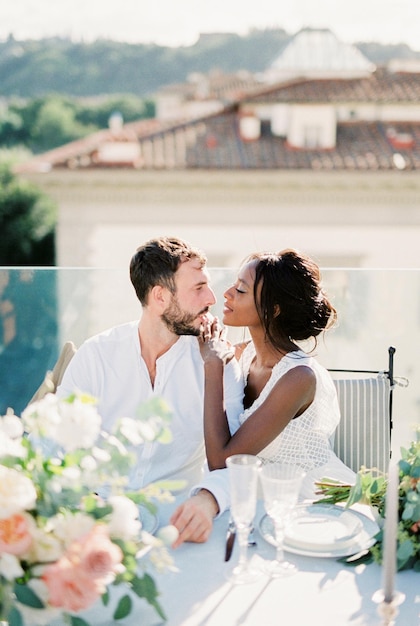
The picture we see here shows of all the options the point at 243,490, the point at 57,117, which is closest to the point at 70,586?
the point at 243,490

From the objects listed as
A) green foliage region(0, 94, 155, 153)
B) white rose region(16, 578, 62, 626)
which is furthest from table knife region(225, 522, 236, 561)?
green foliage region(0, 94, 155, 153)

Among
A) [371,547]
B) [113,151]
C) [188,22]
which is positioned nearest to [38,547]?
[371,547]

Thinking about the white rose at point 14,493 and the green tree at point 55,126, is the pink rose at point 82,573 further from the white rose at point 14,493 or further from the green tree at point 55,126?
the green tree at point 55,126

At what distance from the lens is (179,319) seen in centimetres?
204

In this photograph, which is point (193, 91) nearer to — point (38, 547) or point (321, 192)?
point (321, 192)

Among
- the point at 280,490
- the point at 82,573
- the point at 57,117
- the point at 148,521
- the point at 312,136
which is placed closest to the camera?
the point at 82,573

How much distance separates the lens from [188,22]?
34.0 m

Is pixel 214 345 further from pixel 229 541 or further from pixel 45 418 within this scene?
pixel 45 418

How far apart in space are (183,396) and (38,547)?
103cm

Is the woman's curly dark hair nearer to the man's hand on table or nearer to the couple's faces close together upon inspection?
the couple's faces close together

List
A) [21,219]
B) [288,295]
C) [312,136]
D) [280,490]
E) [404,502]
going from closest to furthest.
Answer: [280,490] < [404,502] < [288,295] < [312,136] < [21,219]

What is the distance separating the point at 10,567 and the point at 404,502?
69 cm

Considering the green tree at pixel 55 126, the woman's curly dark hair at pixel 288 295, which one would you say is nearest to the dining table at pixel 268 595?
the woman's curly dark hair at pixel 288 295

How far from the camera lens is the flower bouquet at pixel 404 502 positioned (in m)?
1.34
